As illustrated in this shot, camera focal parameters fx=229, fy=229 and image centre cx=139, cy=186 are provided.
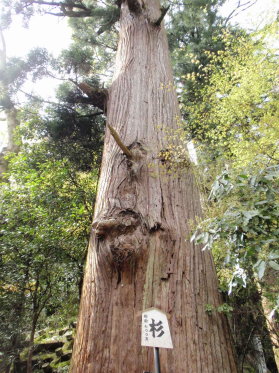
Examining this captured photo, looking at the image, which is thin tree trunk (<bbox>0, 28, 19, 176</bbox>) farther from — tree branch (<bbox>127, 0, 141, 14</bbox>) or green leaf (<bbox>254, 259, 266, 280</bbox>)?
green leaf (<bbox>254, 259, 266, 280</bbox>)

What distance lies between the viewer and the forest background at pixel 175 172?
1.69m

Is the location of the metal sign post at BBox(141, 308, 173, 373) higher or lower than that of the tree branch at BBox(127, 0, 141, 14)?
lower

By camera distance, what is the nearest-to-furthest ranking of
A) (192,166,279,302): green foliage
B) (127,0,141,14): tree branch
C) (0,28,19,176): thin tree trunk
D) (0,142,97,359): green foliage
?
(192,166,279,302): green foliage, (0,142,97,359): green foliage, (127,0,141,14): tree branch, (0,28,19,176): thin tree trunk

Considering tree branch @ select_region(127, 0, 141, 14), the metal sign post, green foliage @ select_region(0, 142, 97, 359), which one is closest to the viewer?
the metal sign post

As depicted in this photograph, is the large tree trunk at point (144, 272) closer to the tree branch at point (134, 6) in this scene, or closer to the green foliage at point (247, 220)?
the green foliage at point (247, 220)

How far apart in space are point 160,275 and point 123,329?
1.52 ft

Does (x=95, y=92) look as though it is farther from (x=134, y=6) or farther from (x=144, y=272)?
(x=144, y=272)

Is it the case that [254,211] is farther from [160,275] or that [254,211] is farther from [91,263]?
[91,263]

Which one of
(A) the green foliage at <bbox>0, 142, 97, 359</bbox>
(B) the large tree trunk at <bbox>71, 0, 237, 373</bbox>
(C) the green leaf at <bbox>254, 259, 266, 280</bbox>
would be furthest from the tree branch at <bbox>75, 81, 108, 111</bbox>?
(C) the green leaf at <bbox>254, 259, 266, 280</bbox>

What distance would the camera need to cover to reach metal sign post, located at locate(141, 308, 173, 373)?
1.28 meters

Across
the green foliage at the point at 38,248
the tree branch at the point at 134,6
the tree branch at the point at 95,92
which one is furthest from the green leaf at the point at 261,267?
the tree branch at the point at 134,6

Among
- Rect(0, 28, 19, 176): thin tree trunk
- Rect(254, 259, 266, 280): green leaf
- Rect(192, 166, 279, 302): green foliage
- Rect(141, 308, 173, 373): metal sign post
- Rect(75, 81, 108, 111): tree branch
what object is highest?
Rect(0, 28, 19, 176): thin tree trunk

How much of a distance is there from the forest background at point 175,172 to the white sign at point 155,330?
574 millimetres

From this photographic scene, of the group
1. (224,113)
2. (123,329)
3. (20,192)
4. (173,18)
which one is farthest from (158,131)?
(173,18)
